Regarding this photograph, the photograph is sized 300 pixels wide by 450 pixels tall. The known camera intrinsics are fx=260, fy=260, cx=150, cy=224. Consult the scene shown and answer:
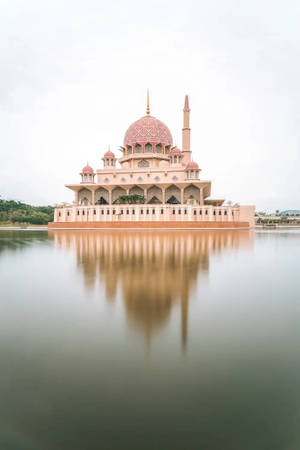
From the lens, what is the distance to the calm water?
181 cm

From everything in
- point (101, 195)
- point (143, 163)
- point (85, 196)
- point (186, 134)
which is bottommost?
point (85, 196)

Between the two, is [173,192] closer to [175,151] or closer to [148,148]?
[175,151]

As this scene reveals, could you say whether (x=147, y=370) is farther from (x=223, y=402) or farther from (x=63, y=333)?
(x=63, y=333)

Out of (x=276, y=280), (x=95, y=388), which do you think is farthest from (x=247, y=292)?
(x=95, y=388)

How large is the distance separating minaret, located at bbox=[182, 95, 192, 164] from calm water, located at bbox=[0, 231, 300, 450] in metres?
39.8

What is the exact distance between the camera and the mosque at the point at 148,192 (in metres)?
31.8

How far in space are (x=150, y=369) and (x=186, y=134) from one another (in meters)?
44.2

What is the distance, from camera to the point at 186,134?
1697 inches

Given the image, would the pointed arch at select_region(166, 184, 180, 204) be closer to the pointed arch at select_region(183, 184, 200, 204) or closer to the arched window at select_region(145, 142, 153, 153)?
the pointed arch at select_region(183, 184, 200, 204)

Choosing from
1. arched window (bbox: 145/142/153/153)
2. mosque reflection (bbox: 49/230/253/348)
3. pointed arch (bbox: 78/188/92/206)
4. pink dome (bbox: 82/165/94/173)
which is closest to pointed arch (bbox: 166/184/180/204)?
arched window (bbox: 145/142/153/153)

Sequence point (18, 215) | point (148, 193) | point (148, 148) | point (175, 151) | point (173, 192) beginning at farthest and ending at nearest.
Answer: point (18, 215) → point (148, 148) → point (175, 151) → point (148, 193) → point (173, 192)

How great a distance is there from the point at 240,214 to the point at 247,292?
104 feet

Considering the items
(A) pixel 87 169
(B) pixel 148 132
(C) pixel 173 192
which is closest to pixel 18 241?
(A) pixel 87 169

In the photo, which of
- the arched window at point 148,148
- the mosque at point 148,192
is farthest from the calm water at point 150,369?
the arched window at point 148,148
